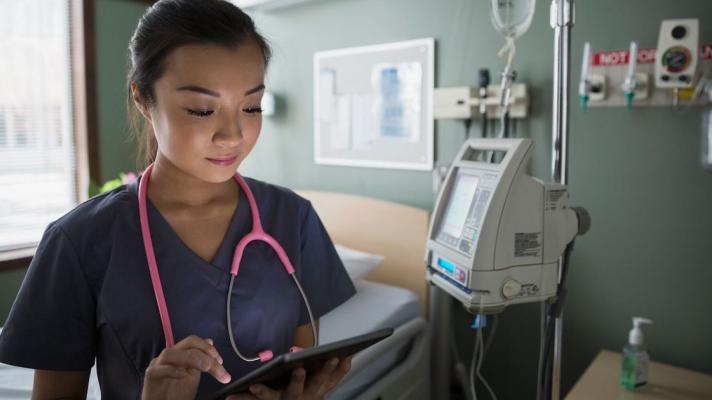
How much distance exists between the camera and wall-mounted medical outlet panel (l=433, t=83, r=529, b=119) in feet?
5.84

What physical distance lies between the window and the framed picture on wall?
55.1 inches

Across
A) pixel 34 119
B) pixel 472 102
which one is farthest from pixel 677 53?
pixel 34 119

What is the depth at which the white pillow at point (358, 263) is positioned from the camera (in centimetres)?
198

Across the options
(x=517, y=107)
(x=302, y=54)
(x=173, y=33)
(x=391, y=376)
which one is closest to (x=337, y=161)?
(x=302, y=54)

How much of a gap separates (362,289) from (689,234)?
3.52ft

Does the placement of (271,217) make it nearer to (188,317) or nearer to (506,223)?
(188,317)

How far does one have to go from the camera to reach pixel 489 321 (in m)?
1.97

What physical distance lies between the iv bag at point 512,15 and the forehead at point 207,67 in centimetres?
80

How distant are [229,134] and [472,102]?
3.85 feet

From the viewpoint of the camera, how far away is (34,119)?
2.76 metres

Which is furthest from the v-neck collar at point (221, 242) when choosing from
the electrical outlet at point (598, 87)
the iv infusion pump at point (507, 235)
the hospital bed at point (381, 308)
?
the electrical outlet at point (598, 87)

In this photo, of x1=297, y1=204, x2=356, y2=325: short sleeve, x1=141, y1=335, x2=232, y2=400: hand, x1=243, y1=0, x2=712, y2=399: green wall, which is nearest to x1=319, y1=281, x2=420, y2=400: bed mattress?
x1=243, y1=0, x2=712, y2=399: green wall

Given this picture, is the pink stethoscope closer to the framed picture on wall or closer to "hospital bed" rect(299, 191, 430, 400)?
"hospital bed" rect(299, 191, 430, 400)

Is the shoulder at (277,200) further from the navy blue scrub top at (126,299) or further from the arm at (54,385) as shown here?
the arm at (54,385)
